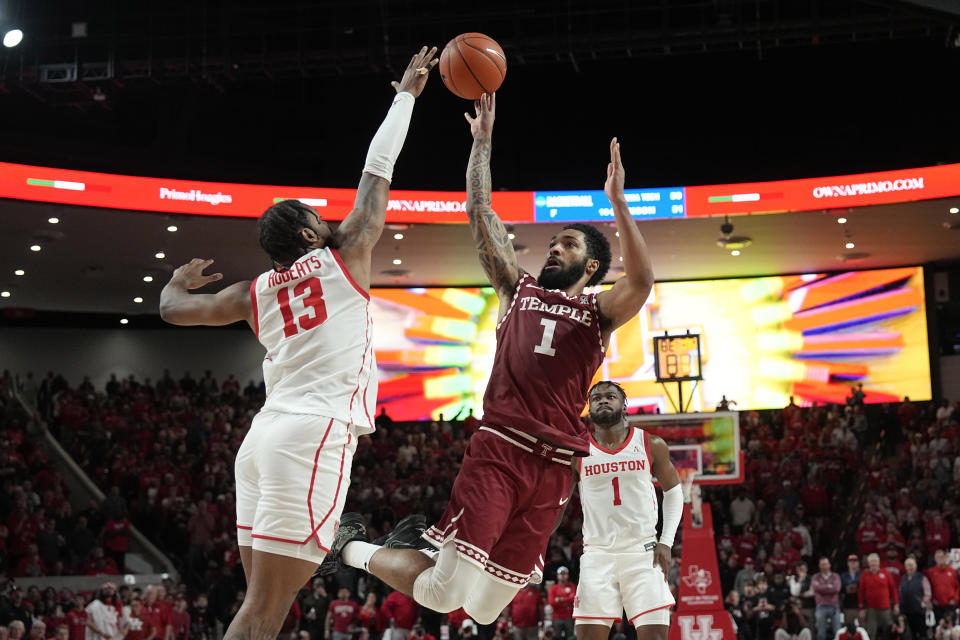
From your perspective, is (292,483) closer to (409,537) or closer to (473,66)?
(409,537)

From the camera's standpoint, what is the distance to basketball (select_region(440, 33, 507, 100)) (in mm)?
6469

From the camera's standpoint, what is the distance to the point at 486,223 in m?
6.01

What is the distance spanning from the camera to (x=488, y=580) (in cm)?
536

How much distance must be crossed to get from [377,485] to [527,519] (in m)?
16.5

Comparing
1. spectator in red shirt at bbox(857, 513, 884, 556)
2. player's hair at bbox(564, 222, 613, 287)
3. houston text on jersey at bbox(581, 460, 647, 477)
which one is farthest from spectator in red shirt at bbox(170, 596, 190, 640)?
player's hair at bbox(564, 222, 613, 287)

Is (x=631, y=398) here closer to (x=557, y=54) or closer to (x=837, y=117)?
(x=837, y=117)

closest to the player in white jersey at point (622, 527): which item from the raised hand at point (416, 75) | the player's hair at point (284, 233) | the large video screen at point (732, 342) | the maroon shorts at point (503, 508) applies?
the maroon shorts at point (503, 508)

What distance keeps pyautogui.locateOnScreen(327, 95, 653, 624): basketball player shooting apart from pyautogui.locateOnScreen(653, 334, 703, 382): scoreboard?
11661 millimetres

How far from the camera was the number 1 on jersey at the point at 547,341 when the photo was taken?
5.50m

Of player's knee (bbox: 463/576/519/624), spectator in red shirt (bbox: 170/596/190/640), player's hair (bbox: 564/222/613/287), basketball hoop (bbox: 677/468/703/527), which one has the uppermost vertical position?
player's hair (bbox: 564/222/613/287)

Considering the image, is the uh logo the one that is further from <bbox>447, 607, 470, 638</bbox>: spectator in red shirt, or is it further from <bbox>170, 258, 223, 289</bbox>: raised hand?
<bbox>170, 258, 223, 289</bbox>: raised hand

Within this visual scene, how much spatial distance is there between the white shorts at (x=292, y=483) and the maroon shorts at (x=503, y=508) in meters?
0.92

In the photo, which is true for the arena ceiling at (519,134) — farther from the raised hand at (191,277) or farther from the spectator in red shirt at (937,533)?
the raised hand at (191,277)

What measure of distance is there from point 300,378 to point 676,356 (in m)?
13.4
